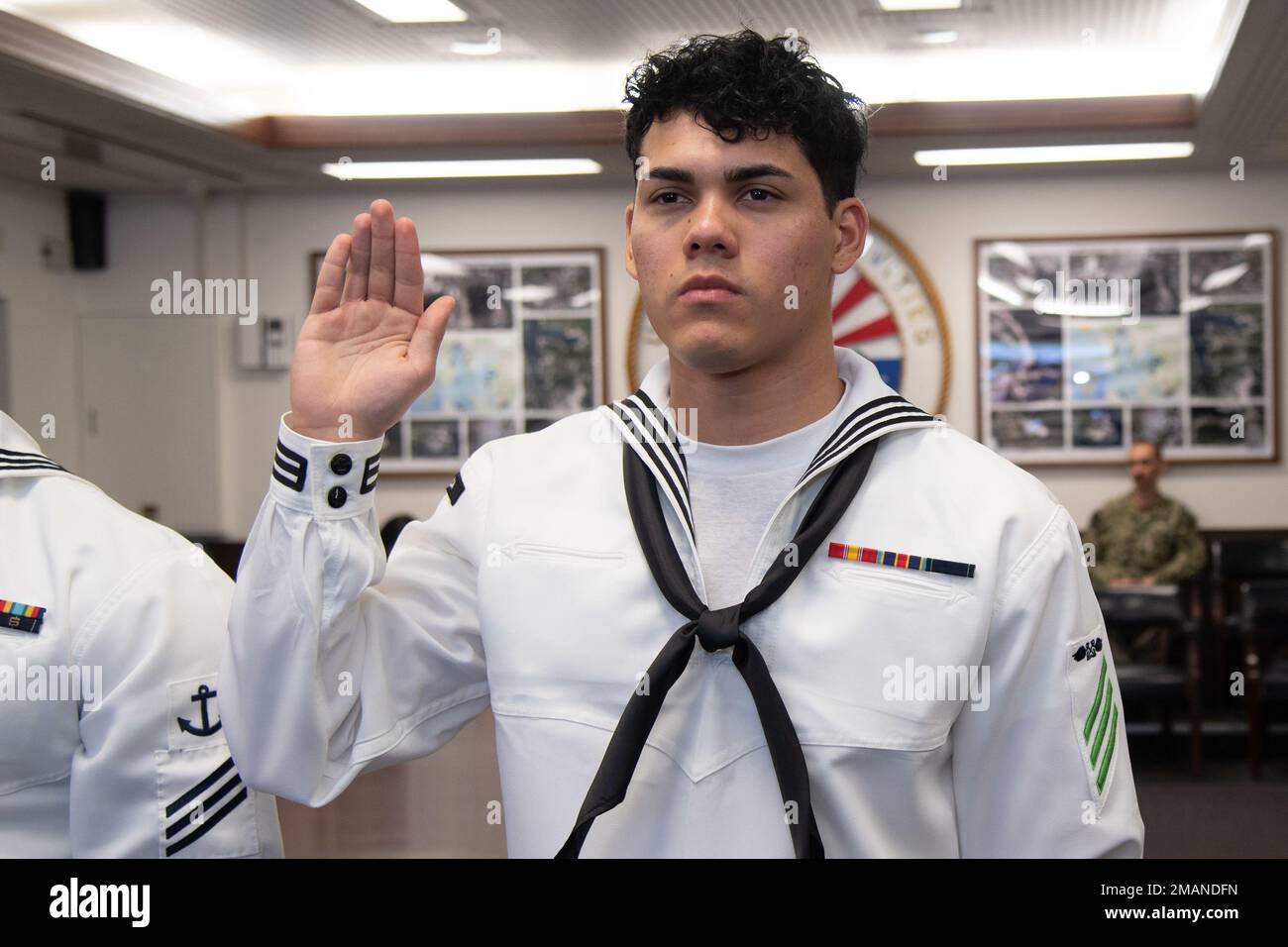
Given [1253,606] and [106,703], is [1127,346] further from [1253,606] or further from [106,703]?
[106,703]

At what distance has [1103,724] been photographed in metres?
1.37

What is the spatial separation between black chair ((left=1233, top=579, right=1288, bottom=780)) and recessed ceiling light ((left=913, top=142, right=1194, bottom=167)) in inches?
91.1

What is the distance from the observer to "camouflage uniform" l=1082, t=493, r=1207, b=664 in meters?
6.11

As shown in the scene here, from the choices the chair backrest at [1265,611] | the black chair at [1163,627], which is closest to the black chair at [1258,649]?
the chair backrest at [1265,611]

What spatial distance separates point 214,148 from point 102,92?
1083mm

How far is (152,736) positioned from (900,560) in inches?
31.6

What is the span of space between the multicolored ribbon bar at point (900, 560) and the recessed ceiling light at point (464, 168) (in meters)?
5.46

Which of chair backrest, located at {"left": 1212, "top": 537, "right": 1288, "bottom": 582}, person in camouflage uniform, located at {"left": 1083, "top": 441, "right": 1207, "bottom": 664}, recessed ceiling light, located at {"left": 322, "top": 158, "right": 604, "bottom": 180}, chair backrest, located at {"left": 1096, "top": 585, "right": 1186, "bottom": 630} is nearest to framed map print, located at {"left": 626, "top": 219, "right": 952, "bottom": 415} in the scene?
recessed ceiling light, located at {"left": 322, "top": 158, "right": 604, "bottom": 180}

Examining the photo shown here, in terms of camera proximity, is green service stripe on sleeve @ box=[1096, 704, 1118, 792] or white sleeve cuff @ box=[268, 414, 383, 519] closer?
white sleeve cuff @ box=[268, 414, 383, 519]

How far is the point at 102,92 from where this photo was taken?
5.12 metres

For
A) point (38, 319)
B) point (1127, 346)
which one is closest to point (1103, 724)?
point (1127, 346)

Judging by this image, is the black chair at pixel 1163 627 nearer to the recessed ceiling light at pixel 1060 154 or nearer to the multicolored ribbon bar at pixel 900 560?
the recessed ceiling light at pixel 1060 154

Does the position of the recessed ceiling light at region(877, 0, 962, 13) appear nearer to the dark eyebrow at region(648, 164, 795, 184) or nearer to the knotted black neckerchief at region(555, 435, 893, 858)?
the dark eyebrow at region(648, 164, 795, 184)
